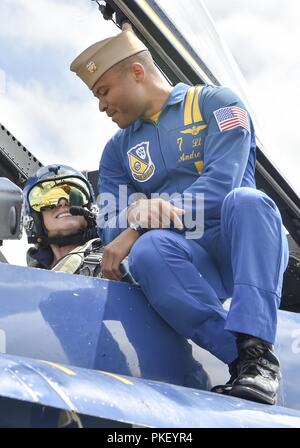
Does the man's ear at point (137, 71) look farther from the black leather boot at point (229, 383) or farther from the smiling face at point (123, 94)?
the black leather boot at point (229, 383)

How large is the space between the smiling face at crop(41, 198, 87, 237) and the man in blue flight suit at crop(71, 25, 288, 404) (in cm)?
87

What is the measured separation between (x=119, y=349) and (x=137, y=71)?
40.1 inches

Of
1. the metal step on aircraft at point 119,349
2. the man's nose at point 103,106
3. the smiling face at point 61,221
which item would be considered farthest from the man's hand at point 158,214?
the smiling face at point 61,221

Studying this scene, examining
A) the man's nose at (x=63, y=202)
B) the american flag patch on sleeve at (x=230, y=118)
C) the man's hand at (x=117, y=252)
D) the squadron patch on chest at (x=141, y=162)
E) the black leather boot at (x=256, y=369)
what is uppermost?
the american flag patch on sleeve at (x=230, y=118)

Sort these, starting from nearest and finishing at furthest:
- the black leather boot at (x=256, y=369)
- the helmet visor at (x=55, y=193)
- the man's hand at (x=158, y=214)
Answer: the black leather boot at (x=256, y=369) < the man's hand at (x=158, y=214) < the helmet visor at (x=55, y=193)

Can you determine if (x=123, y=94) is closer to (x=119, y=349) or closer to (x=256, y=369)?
(x=119, y=349)

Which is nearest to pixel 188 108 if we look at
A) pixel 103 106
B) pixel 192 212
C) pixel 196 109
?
pixel 196 109

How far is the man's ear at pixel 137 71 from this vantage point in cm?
277

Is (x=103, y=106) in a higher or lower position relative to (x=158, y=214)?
higher

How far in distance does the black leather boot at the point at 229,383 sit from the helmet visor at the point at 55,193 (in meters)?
1.69

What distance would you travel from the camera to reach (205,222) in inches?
100.0

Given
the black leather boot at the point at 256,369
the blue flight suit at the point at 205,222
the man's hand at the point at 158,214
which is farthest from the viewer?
the man's hand at the point at 158,214
